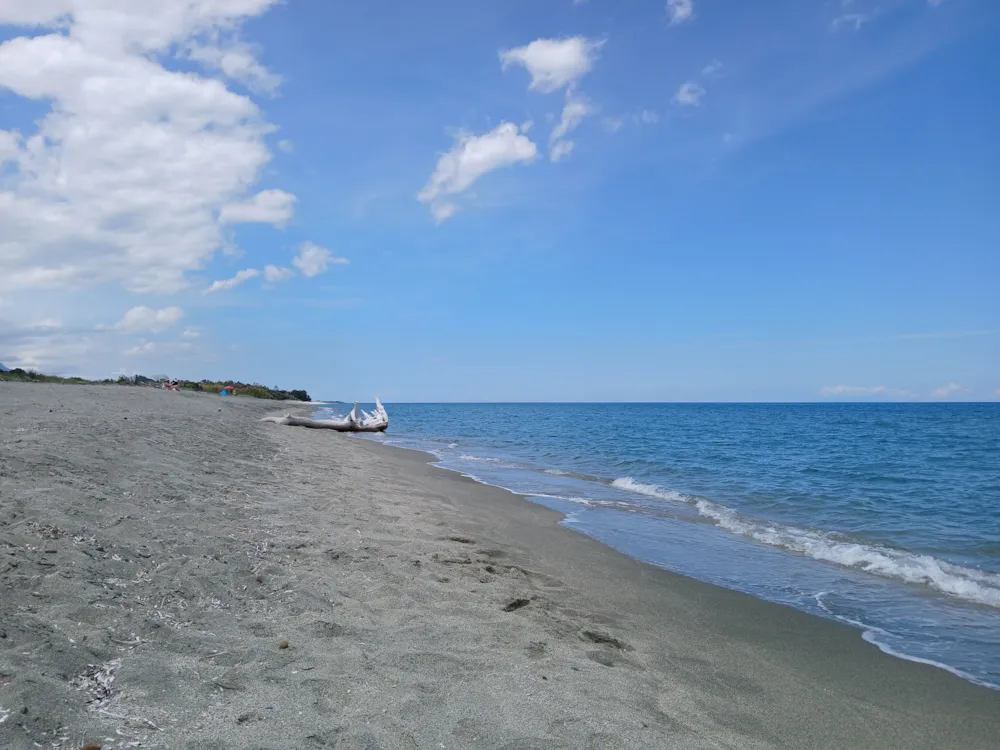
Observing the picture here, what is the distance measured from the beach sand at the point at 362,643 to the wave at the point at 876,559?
3.34 meters

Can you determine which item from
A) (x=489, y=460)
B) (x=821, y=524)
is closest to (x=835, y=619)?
(x=821, y=524)

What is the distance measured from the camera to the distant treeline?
132 feet

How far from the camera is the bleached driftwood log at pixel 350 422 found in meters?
30.2

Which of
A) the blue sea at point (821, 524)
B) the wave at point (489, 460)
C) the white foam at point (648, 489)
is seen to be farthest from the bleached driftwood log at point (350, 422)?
the white foam at point (648, 489)

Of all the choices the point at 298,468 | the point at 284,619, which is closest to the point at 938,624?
the point at 284,619

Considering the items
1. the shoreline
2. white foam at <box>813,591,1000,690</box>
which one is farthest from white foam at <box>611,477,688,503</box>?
white foam at <box>813,591,1000,690</box>

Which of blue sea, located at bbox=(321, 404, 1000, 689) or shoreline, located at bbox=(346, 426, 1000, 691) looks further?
blue sea, located at bbox=(321, 404, 1000, 689)

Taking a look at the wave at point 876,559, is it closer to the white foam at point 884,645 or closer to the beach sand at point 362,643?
the white foam at point 884,645

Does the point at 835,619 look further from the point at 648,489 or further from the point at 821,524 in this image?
the point at 648,489

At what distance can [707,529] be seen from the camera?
45.3 feet

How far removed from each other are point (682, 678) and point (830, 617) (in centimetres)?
360

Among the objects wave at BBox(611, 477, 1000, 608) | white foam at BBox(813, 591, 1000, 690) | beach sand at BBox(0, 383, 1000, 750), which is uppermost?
beach sand at BBox(0, 383, 1000, 750)

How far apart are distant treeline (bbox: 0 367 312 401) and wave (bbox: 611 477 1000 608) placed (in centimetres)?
3887

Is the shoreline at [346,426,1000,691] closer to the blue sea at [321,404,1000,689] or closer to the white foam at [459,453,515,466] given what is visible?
the blue sea at [321,404,1000,689]
